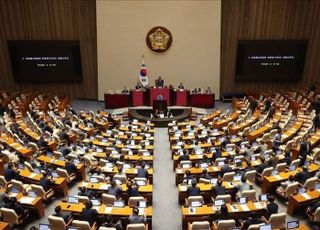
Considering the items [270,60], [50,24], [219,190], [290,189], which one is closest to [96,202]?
[219,190]

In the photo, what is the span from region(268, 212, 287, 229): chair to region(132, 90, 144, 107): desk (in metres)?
14.8

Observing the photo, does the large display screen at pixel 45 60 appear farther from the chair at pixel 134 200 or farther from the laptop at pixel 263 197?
the laptop at pixel 263 197

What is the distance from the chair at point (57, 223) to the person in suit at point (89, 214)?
561 mm

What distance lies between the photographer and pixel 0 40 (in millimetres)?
23281

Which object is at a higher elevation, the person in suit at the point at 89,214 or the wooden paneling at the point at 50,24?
the wooden paneling at the point at 50,24

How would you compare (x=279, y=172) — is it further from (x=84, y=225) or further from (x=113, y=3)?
(x=113, y=3)

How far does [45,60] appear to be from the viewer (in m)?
23.7

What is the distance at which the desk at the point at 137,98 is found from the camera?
2205cm

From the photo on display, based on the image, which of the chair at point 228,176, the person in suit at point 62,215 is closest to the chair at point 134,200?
the person in suit at point 62,215

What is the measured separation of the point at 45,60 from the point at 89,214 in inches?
692

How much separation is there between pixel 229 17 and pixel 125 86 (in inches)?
351

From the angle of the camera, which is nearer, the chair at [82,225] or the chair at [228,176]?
the chair at [82,225]

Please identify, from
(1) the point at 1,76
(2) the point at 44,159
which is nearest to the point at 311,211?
(2) the point at 44,159

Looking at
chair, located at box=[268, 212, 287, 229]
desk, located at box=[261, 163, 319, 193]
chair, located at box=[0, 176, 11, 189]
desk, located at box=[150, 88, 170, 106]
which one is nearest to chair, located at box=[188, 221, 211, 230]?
chair, located at box=[268, 212, 287, 229]
